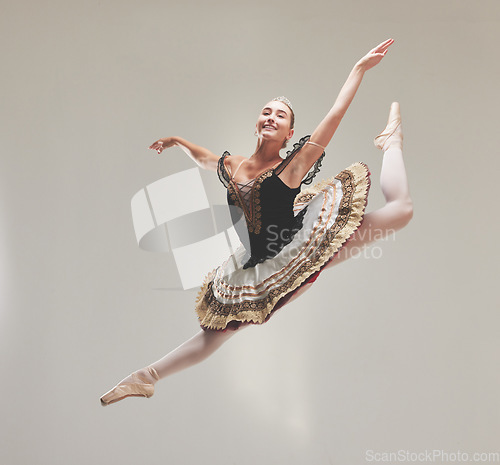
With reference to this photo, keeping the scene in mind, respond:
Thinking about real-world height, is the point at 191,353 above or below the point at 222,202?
below

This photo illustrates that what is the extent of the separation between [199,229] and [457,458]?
2.24m

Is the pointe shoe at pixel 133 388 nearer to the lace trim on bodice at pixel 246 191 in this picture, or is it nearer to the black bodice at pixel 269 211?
the black bodice at pixel 269 211

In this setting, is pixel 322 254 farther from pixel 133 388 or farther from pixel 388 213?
pixel 133 388

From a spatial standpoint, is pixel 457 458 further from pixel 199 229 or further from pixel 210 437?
pixel 199 229

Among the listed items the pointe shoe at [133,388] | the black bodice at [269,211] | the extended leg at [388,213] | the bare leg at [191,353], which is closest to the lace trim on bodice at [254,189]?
the black bodice at [269,211]

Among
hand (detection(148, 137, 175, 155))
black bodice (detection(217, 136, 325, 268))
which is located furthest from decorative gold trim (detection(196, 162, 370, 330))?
hand (detection(148, 137, 175, 155))

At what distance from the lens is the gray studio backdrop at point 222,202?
13.2 feet

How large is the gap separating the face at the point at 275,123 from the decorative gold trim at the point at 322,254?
284 millimetres

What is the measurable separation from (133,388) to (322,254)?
0.89m

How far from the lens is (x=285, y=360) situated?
161 inches

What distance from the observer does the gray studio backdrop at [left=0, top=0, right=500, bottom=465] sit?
402cm

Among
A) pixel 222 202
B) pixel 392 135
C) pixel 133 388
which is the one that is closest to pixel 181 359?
pixel 133 388

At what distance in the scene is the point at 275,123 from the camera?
8.46 feet

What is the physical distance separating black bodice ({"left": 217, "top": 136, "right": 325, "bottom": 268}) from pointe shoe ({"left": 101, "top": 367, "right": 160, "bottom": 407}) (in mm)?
586
